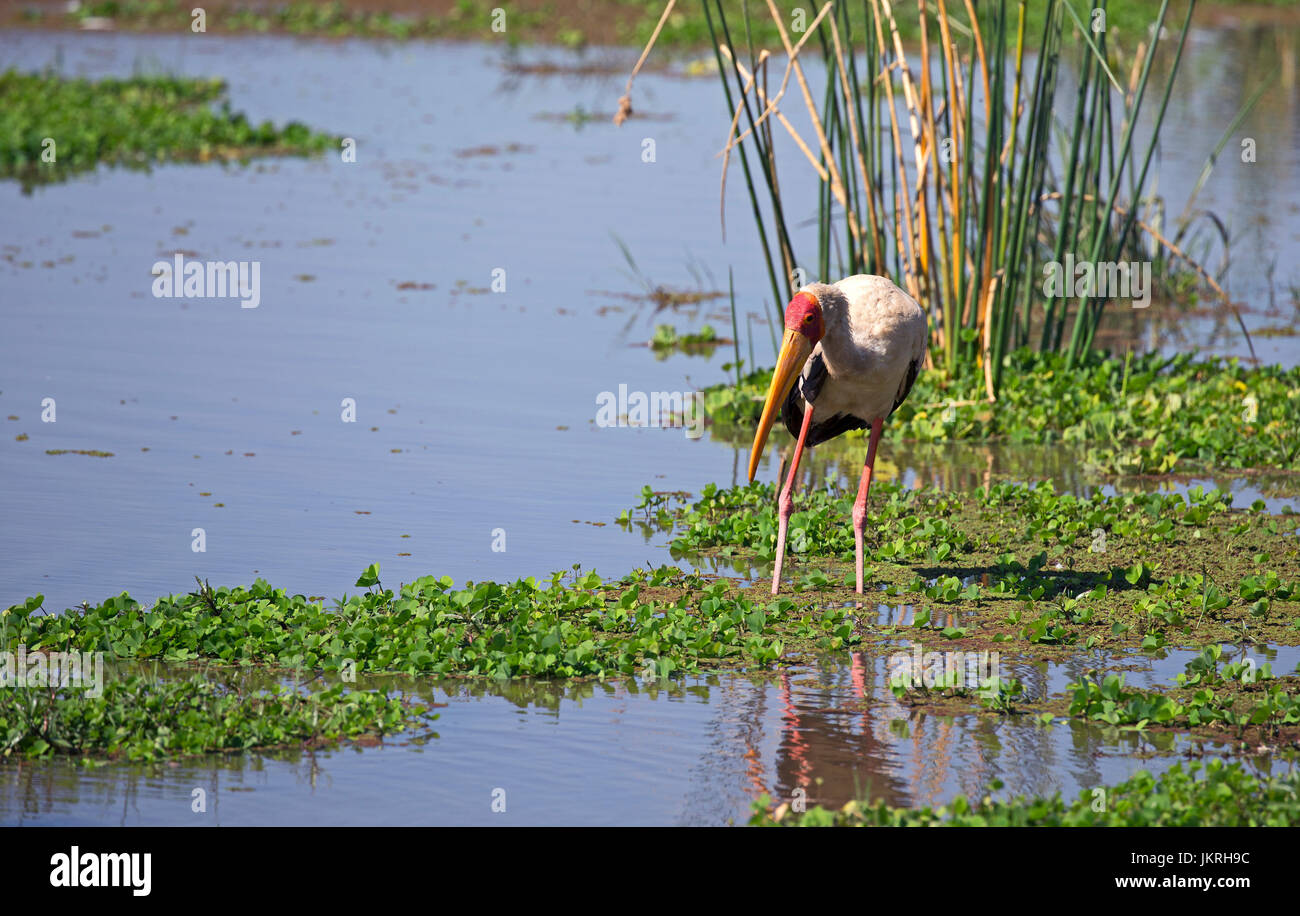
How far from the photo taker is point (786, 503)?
7.27 meters

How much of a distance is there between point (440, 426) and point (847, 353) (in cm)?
346

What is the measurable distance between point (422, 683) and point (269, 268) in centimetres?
836

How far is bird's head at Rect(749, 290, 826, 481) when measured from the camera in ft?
22.6

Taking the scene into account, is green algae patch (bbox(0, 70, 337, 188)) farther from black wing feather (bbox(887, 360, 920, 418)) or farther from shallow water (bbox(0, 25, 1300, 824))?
black wing feather (bbox(887, 360, 920, 418))

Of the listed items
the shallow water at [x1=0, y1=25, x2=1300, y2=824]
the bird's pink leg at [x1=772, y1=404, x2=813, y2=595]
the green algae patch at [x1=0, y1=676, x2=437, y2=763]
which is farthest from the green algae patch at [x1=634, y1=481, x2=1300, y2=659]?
the green algae patch at [x1=0, y1=676, x2=437, y2=763]

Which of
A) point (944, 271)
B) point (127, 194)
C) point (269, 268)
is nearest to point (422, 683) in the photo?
point (944, 271)

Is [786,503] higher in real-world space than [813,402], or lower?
lower

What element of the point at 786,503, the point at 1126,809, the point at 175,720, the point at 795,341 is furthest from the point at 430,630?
the point at 1126,809

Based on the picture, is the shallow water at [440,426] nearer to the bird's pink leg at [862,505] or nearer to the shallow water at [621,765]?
the shallow water at [621,765]

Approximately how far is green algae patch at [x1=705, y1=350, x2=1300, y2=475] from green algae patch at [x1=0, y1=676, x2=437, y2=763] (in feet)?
15.7

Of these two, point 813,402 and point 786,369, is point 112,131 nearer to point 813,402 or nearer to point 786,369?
point 813,402
